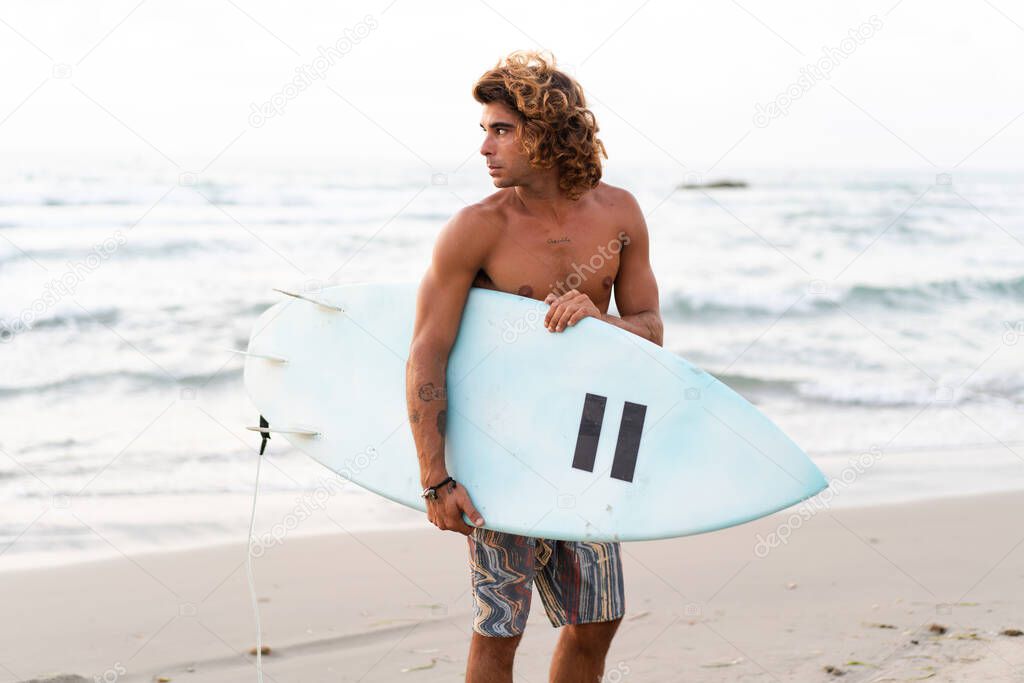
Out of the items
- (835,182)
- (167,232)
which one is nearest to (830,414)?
(167,232)

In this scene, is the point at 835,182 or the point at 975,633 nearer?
the point at 975,633

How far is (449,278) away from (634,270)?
44cm

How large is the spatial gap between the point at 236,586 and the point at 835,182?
31.8 metres

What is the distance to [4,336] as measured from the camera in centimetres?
859

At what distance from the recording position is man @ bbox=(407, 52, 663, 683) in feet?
6.64

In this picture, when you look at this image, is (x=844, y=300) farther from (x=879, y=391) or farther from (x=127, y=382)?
(x=127, y=382)

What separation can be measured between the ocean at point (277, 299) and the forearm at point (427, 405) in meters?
2.53

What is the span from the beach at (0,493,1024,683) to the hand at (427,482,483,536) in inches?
47.5

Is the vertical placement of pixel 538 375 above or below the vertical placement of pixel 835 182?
below

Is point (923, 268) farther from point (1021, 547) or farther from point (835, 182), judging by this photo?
point (835, 182)

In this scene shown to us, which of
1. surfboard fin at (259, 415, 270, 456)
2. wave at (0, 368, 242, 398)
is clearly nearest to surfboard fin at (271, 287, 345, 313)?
surfboard fin at (259, 415, 270, 456)

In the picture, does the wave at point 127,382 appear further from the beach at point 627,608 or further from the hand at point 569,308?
the hand at point 569,308

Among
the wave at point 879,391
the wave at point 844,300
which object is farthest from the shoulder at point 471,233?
the wave at point 844,300

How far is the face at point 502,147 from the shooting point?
2010mm
